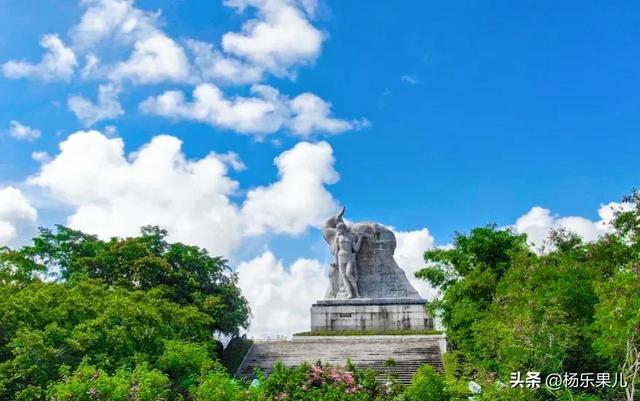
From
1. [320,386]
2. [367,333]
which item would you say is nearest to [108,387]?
[320,386]

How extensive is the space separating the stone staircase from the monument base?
2575 mm

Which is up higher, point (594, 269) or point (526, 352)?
point (594, 269)

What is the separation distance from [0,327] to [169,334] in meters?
4.50

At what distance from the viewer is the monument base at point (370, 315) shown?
99.1 feet

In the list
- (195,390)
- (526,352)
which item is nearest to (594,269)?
(526,352)

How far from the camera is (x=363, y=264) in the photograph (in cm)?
3222

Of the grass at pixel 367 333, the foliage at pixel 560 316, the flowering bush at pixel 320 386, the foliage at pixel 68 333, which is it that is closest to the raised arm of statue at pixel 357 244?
the grass at pixel 367 333

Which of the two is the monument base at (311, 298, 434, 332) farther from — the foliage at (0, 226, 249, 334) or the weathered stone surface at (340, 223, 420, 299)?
the foliage at (0, 226, 249, 334)

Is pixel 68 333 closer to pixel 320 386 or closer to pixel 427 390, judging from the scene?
pixel 320 386

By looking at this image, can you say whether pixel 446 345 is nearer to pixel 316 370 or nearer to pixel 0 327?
pixel 316 370

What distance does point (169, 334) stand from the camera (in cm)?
1875

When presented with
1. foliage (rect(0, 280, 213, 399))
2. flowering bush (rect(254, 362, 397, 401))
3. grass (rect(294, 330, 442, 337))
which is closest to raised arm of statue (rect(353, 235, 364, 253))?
grass (rect(294, 330, 442, 337))

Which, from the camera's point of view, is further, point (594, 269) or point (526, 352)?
point (594, 269)

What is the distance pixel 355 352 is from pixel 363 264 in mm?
7358
